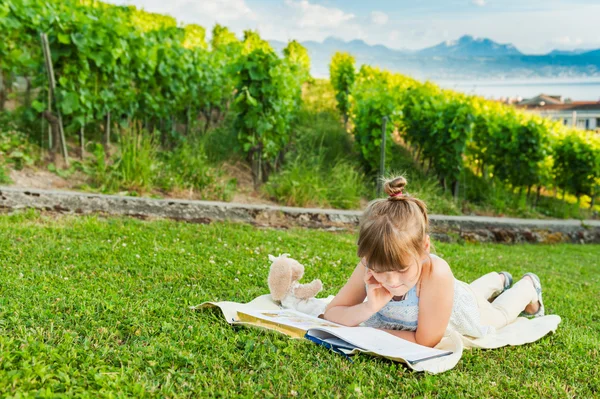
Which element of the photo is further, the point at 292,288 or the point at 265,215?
the point at 265,215

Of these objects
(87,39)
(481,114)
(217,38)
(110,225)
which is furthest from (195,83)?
(217,38)

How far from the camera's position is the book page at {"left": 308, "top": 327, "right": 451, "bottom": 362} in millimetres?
2985

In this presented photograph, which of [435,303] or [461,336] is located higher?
[435,303]

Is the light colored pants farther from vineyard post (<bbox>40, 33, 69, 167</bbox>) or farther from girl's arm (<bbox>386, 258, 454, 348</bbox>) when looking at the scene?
vineyard post (<bbox>40, 33, 69, 167</bbox>)

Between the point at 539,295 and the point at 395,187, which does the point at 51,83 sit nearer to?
the point at 395,187

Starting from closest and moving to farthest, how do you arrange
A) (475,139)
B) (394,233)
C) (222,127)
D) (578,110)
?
(394,233), (222,127), (475,139), (578,110)

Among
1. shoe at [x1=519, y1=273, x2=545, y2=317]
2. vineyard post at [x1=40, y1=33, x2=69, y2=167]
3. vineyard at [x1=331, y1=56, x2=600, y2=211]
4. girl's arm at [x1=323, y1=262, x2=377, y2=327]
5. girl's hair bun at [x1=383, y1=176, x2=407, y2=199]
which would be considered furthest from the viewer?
vineyard at [x1=331, y1=56, x2=600, y2=211]

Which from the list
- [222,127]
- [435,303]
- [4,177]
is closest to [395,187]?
[435,303]

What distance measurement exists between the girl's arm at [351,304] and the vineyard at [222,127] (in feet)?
14.0

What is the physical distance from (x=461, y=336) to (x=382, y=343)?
1.73 feet

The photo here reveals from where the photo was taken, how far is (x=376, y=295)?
312cm

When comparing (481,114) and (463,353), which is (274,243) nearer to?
(463,353)

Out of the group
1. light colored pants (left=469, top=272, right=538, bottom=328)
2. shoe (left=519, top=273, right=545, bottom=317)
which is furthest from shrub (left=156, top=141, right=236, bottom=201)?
shoe (left=519, top=273, right=545, bottom=317)

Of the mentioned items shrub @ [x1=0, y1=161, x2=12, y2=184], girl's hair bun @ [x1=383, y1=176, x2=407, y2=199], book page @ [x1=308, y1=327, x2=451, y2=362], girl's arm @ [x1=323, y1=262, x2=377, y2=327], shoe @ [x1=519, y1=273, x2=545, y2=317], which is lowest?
shoe @ [x1=519, y1=273, x2=545, y2=317]
